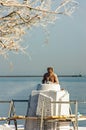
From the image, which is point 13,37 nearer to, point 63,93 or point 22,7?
point 22,7

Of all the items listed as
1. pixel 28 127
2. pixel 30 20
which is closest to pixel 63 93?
pixel 28 127

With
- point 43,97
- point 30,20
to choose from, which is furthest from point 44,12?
point 43,97

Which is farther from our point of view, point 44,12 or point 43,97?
point 43,97

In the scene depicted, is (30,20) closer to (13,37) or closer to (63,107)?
(13,37)

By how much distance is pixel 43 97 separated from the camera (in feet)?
36.7

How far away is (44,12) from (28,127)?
4.03 m

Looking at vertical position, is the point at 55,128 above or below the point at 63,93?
below

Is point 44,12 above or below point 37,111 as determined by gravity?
above

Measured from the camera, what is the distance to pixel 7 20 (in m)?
7.98

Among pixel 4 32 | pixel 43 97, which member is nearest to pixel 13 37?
pixel 4 32

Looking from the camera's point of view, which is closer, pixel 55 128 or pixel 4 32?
pixel 4 32

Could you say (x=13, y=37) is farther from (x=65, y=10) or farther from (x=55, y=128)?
(x=55, y=128)

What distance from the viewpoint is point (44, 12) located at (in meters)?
7.91

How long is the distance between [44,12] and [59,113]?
3.89 m
